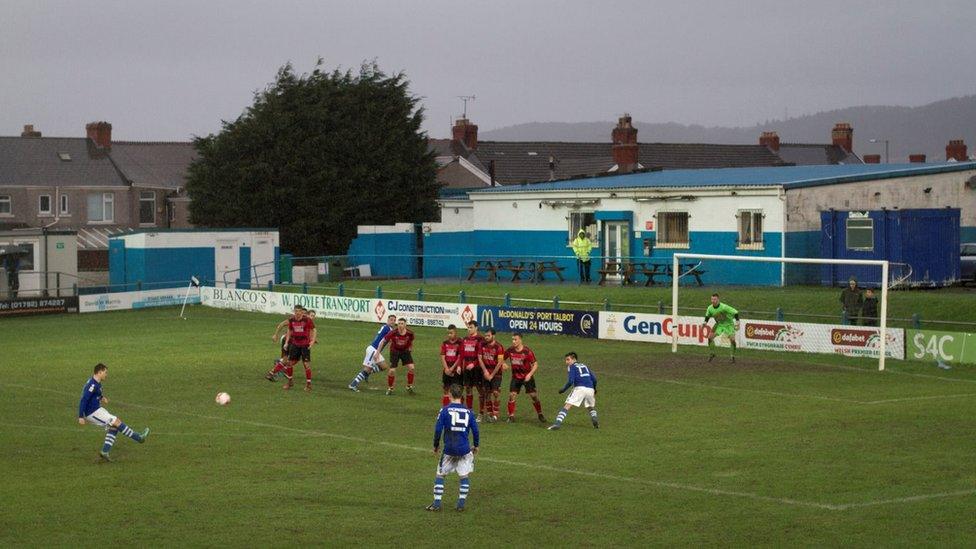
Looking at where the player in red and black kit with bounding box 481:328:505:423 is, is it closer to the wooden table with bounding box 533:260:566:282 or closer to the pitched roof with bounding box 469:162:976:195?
the pitched roof with bounding box 469:162:976:195

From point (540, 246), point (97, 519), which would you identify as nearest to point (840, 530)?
point (97, 519)

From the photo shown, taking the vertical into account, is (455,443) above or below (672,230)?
below

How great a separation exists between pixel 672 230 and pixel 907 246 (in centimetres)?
1039

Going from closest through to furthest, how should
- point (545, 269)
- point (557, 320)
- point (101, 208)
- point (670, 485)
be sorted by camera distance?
point (670, 485) < point (557, 320) < point (545, 269) < point (101, 208)

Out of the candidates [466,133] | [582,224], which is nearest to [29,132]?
[466,133]

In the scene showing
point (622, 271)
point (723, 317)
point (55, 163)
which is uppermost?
point (55, 163)

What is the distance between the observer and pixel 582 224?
59688 millimetres

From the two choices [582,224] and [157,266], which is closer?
[582,224]

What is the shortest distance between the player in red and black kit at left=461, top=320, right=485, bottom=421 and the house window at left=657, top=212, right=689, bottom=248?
27389 mm

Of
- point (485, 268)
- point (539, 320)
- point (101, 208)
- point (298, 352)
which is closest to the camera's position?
point (298, 352)

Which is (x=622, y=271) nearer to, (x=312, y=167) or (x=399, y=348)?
(x=399, y=348)

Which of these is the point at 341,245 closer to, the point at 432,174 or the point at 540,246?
the point at 432,174

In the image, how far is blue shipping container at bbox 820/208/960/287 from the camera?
49.9 metres

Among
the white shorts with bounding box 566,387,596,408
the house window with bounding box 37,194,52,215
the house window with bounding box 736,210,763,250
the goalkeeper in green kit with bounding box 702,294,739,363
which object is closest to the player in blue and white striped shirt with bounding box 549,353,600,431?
the white shorts with bounding box 566,387,596,408
